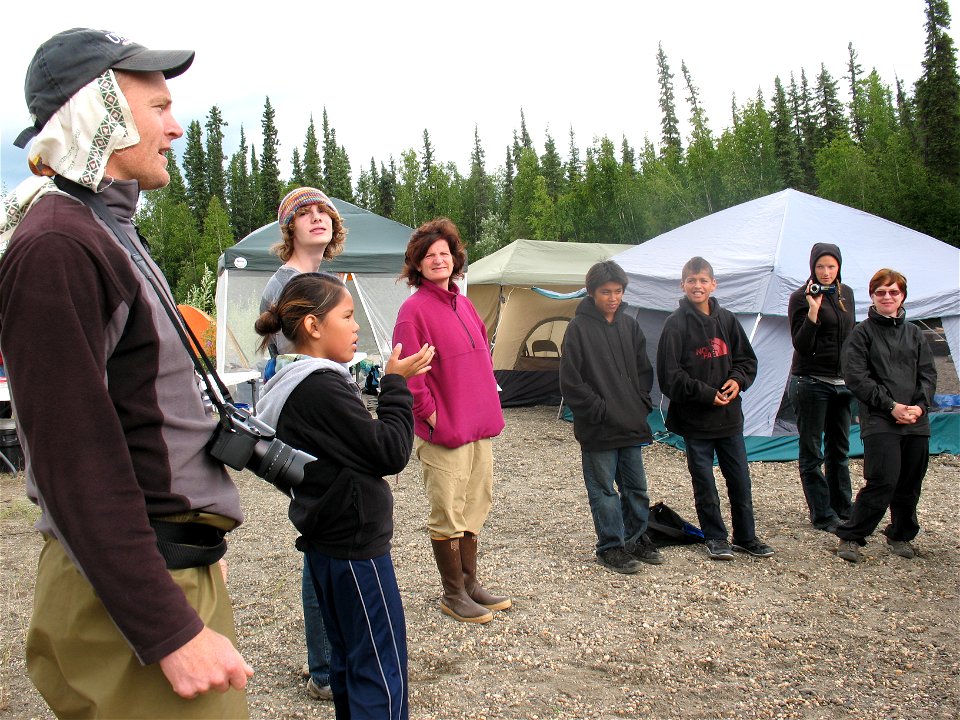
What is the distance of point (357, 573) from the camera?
2285mm

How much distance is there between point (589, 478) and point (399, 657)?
2.61 metres

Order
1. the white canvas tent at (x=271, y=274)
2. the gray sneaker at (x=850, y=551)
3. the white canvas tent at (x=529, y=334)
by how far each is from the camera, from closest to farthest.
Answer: the gray sneaker at (x=850, y=551)
the white canvas tent at (x=271, y=274)
the white canvas tent at (x=529, y=334)

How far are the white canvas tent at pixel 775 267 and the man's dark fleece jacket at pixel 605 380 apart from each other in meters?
3.40

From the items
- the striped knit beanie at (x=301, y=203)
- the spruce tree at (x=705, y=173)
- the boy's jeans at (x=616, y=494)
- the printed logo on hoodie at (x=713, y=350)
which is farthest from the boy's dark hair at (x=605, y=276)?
the spruce tree at (x=705, y=173)

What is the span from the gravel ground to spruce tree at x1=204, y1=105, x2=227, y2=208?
63472 mm

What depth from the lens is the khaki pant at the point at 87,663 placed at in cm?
128

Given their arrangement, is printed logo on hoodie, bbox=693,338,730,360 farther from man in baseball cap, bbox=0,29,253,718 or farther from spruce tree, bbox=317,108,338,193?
spruce tree, bbox=317,108,338,193

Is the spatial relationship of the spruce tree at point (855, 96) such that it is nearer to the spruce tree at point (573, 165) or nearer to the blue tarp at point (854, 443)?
the spruce tree at point (573, 165)

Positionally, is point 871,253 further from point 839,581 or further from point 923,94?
point 923,94

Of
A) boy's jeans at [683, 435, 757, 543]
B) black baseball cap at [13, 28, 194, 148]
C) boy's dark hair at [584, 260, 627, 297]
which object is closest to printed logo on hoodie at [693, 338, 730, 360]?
boy's jeans at [683, 435, 757, 543]

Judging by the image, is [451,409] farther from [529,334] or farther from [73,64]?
[529,334]

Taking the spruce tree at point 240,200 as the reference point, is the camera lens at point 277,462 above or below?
below

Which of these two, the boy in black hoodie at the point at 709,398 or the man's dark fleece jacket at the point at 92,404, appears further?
the boy in black hoodie at the point at 709,398

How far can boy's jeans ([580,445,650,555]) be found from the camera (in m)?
4.68
